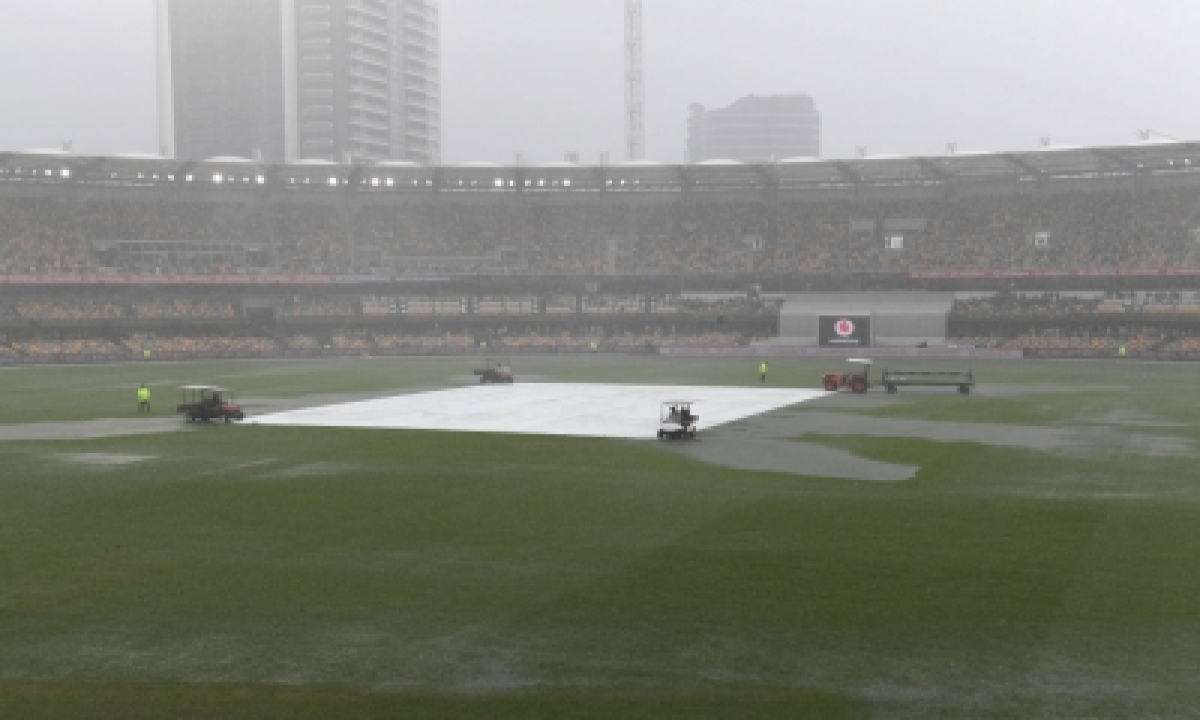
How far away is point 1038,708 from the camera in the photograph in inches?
424

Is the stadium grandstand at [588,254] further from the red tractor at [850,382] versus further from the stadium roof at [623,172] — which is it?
the red tractor at [850,382]

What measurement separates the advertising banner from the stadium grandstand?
102 cm

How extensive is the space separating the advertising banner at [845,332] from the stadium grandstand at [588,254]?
3.36 ft

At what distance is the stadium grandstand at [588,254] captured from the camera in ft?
290

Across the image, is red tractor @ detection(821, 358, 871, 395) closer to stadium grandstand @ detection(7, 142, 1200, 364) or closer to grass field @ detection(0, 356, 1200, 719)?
grass field @ detection(0, 356, 1200, 719)

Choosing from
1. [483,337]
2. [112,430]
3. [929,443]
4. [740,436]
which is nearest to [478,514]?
[740,436]

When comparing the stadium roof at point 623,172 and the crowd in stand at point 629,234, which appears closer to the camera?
the stadium roof at point 623,172

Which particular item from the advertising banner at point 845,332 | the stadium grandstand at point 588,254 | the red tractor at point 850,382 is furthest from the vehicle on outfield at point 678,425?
the advertising banner at point 845,332

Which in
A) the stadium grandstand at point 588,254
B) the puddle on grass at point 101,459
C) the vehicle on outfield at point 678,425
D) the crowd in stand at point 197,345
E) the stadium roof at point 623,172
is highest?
the stadium roof at point 623,172

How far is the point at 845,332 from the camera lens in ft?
298

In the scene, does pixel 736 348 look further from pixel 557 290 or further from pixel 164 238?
pixel 164 238

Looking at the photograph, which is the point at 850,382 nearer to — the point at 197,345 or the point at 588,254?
the point at 588,254

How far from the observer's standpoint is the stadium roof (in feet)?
291

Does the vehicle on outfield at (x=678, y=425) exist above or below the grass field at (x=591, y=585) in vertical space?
above
